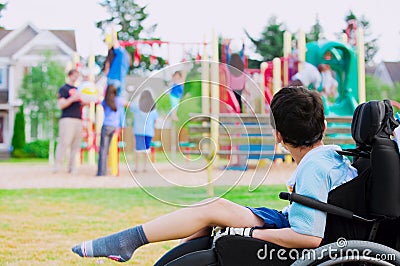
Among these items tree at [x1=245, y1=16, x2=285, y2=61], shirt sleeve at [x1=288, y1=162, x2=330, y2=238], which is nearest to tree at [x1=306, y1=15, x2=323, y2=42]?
tree at [x1=245, y1=16, x2=285, y2=61]

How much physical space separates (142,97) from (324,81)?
19.3 feet

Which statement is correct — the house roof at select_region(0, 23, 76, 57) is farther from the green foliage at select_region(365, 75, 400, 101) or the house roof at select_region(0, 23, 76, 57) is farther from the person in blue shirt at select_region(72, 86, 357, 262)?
the person in blue shirt at select_region(72, 86, 357, 262)

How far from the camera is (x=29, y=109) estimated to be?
22.5m

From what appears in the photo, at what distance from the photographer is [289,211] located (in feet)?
6.80

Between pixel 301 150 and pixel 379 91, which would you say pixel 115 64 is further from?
pixel 379 91

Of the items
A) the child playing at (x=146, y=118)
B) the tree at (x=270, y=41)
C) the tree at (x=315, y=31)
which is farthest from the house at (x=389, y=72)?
the child playing at (x=146, y=118)

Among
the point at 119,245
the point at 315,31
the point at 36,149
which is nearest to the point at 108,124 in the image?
the point at 119,245

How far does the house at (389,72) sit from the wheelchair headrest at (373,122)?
30331mm

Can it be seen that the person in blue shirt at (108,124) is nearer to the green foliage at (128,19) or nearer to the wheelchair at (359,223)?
the wheelchair at (359,223)

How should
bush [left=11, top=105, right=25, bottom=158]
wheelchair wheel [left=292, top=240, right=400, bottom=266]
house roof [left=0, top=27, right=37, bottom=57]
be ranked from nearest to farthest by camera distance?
wheelchair wheel [left=292, top=240, right=400, bottom=266] < bush [left=11, top=105, right=25, bottom=158] < house roof [left=0, top=27, right=37, bottom=57]

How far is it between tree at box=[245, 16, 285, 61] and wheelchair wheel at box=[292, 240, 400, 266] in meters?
27.1

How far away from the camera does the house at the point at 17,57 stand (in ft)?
78.0

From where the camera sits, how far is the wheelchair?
76.8 inches

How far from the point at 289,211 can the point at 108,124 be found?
25.5ft
